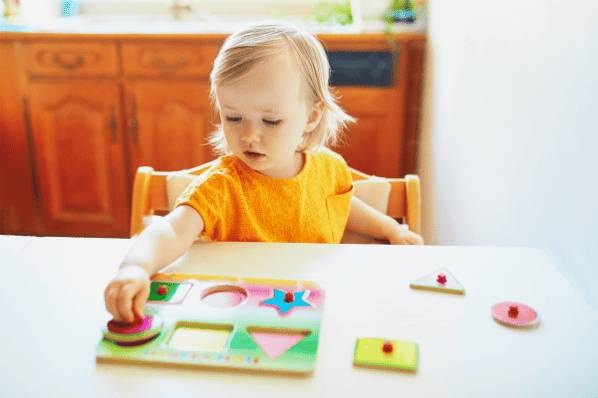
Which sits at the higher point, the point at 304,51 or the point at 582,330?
the point at 304,51

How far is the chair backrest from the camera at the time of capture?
95 centimetres

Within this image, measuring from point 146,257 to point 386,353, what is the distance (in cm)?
30

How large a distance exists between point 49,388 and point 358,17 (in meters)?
2.04

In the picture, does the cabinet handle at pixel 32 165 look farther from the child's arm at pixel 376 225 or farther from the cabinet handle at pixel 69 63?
the child's arm at pixel 376 225

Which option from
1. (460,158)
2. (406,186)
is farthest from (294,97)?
(460,158)

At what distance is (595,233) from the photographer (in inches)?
28.4

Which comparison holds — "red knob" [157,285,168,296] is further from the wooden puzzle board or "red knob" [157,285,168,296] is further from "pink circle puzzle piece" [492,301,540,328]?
"pink circle puzzle piece" [492,301,540,328]

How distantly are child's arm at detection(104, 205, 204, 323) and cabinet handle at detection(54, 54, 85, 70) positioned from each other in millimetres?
1551

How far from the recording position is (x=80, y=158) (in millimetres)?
2119

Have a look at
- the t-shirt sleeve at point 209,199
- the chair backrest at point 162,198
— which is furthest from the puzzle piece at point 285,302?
the chair backrest at point 162,198

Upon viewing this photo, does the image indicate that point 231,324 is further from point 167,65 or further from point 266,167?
point 167,65

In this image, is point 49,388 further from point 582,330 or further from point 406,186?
point 406,186

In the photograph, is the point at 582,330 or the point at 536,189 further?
the point at 536,189

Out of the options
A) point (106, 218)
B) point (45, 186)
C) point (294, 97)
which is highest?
point (294, 97)
